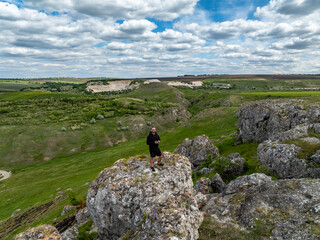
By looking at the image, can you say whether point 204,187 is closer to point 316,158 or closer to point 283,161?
point 283,161

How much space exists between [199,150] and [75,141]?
84.6 meters

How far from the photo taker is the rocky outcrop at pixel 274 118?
43.8 m

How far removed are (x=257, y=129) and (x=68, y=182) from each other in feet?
206

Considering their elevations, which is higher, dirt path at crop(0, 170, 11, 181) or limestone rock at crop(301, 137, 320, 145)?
limestone rock at crop(301, 137, 320, 145)

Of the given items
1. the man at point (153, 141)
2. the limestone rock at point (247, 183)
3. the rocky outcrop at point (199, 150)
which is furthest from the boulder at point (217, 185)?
the rocky outcrop at point (199, 150)

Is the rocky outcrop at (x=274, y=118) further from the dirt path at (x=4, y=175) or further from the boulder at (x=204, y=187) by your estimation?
the dirt path at (x=4, y=175)

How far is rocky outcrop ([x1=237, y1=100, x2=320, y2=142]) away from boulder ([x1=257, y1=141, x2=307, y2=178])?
6404 millimetres

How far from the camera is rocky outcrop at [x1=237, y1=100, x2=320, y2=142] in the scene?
144ft

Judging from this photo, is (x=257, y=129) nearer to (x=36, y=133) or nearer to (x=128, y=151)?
(x=128, y=151)

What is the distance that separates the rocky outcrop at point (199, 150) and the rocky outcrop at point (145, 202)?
107 feet

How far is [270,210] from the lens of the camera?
19984 mm

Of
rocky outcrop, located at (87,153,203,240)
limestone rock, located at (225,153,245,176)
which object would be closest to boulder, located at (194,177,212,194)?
rocky outcrop, located at (87,153,203,240)

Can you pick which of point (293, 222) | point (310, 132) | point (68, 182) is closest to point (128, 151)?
point (68, 182)

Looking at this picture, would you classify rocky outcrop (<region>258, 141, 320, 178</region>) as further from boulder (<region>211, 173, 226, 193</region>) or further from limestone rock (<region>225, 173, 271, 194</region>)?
boulder (<region>211, 173, 226, 193</region>)
